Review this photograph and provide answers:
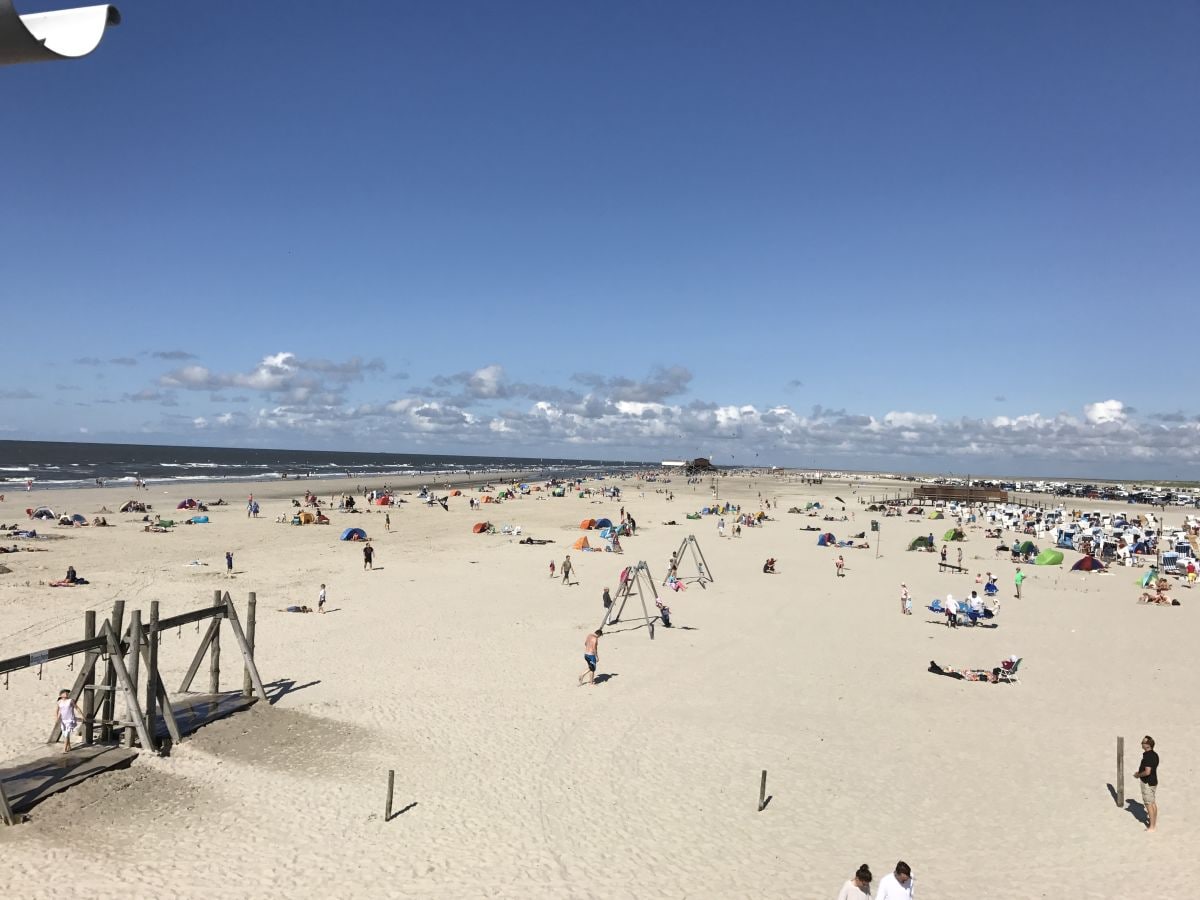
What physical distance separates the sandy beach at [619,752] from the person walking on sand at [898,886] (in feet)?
5.46

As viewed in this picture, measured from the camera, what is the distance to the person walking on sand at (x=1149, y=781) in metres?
11.0

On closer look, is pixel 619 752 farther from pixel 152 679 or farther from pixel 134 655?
pixel 134 655

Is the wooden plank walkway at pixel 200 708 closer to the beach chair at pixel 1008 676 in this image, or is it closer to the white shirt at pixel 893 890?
the white shirt at pixel 893 890

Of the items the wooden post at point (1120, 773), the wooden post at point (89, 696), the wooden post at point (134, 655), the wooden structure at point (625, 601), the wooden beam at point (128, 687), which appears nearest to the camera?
the wooden post at point (1120, 773)

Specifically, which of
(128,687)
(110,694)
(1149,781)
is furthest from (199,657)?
(1149,781)

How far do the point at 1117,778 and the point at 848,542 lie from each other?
32086 millimetres

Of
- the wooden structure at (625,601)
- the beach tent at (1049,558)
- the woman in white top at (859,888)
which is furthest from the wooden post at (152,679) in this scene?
the beach tent at (1049,558)

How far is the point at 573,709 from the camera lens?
15211 millimetres

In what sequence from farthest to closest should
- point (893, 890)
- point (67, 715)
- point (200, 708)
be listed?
point (200, 708) → point (67, 715) → point (893, 890)

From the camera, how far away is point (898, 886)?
26.3ft

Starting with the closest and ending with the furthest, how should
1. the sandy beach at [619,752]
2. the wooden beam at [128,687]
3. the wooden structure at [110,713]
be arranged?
the sandy beach at [619,752], the wooden structure at [110,713], the wooden beam at [128,687]

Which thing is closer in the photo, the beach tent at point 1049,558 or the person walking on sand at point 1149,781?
the person walking on sand at point 1149,781

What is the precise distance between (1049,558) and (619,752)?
30.7 meters

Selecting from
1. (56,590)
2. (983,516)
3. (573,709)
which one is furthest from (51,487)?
(983,516)
